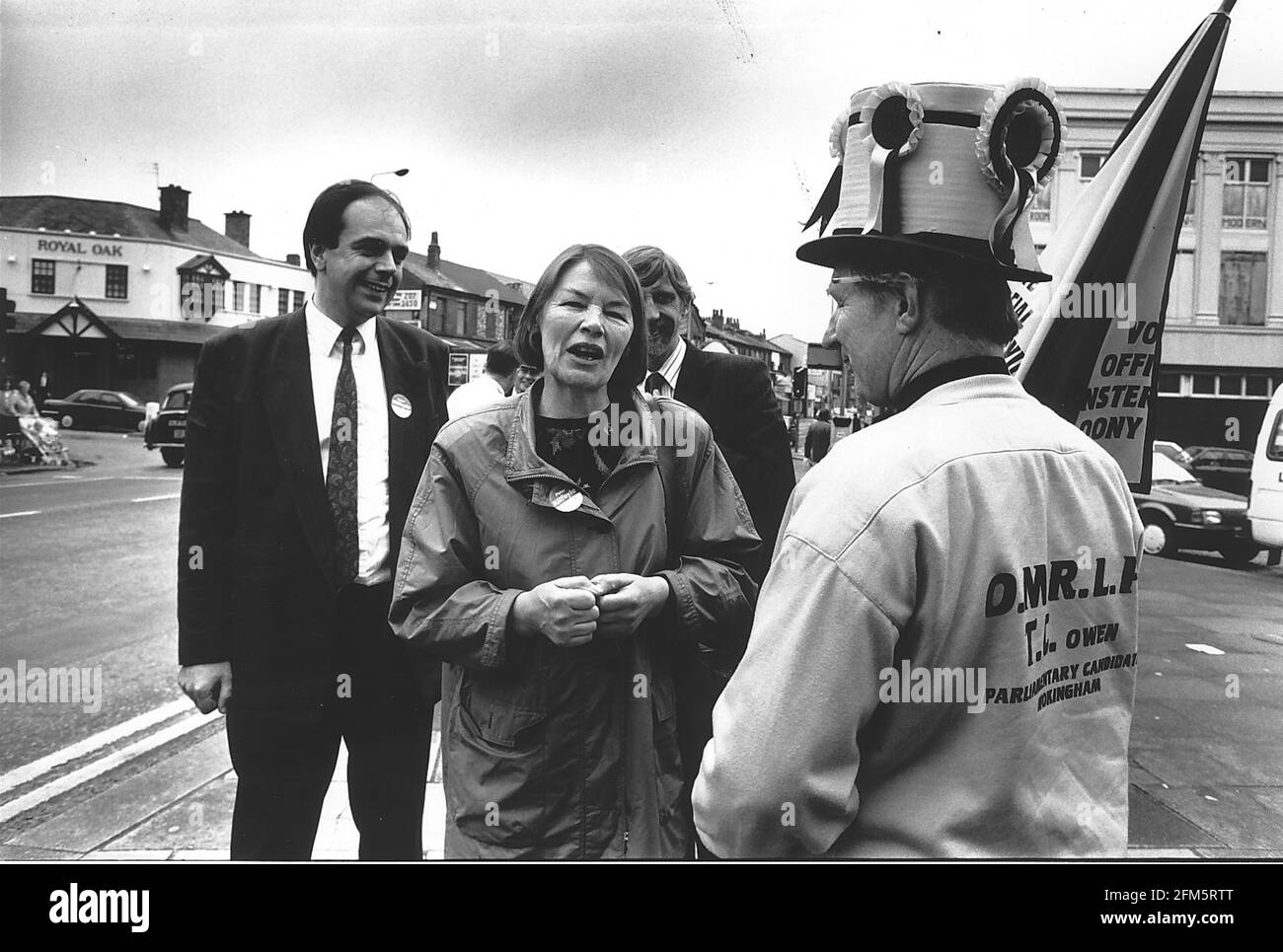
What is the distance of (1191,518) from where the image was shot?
9953mm

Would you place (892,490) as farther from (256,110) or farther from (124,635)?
(124,635)

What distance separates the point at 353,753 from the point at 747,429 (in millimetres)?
1407

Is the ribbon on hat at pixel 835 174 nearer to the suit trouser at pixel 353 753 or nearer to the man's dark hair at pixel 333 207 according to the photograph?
the man's dark hair at pixel 333 207

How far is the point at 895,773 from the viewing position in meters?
1.24

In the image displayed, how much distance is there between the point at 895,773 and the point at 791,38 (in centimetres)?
211

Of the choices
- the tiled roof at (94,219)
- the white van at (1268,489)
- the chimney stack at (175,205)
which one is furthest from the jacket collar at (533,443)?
the white van at (1268,489)

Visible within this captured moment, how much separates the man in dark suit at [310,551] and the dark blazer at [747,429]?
0.85 m

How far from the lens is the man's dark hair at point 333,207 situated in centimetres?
235

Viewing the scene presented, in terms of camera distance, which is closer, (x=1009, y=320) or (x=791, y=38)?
(x=1009, y=320)

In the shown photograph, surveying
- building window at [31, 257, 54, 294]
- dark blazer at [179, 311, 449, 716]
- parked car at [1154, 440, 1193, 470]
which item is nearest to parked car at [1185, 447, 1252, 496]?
parked car at [1154, 440, 1193, 470]

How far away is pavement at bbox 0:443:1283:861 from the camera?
2961 millimetres
